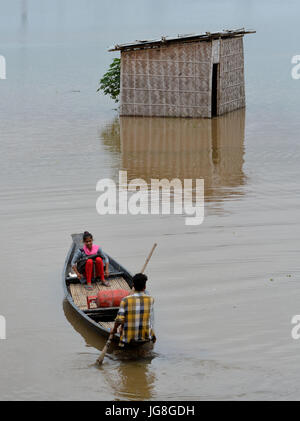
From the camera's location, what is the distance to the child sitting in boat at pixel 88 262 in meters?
10.0

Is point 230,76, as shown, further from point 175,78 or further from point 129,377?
point 129,377

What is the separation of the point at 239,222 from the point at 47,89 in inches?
833

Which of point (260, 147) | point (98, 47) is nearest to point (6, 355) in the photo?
point (260, 147)

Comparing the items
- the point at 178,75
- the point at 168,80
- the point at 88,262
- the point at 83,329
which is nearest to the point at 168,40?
the point at 178,75

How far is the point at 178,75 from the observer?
73.9ft

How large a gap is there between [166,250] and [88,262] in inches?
82.8

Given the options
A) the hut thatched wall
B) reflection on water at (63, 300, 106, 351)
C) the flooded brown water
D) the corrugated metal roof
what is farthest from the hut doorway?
reflection on water at (63, 300, 106, 351)

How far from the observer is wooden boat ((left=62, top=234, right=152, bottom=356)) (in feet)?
28.6

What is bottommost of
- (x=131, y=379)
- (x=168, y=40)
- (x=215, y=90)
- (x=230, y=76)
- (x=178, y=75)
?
(x=131, y=379)

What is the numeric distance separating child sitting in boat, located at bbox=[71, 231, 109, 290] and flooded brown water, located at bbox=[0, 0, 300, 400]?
0.45m

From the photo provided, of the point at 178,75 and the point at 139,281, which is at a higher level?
the point at 178,75

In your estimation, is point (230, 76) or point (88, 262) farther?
point (230, 76)

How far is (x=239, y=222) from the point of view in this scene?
12.9 metres

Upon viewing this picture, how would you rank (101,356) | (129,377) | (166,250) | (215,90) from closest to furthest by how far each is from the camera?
(129,377), (101,356), (166,250), (215,90)
